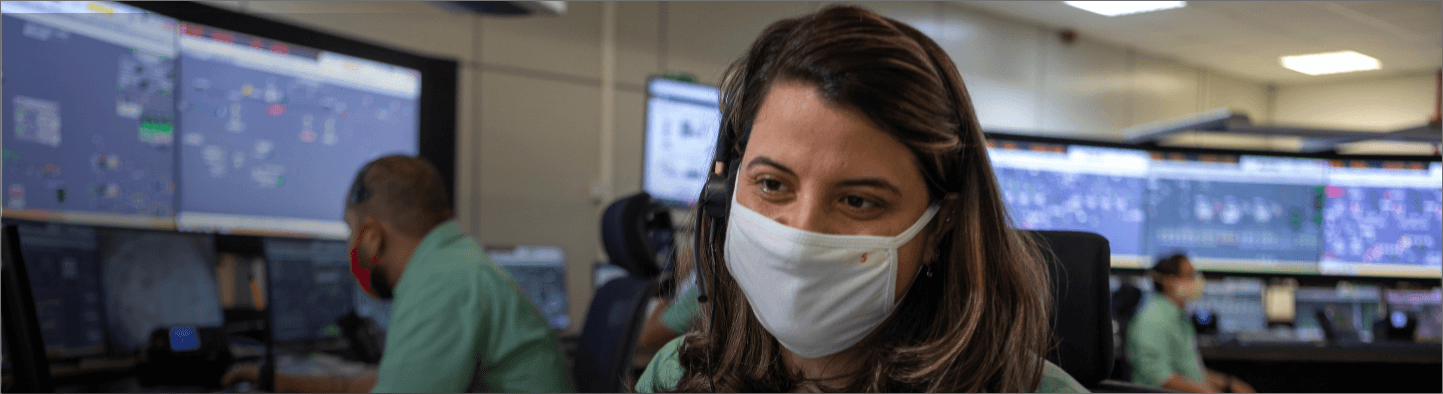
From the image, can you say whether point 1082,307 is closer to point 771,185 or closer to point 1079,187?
point 771,185

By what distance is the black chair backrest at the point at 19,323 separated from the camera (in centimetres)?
128

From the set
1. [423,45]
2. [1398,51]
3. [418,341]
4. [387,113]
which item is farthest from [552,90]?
[1398,51]

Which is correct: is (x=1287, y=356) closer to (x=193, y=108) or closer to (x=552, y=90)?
(x=552, y=90)

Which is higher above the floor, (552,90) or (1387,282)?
(552,90)

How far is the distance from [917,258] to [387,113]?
2194mm

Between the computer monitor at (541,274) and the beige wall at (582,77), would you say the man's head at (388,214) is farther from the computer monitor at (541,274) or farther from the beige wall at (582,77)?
the beige wall at (582,77)

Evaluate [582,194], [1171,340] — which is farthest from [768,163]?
[1171,340]

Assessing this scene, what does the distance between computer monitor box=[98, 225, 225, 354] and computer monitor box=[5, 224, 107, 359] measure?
0.02 m

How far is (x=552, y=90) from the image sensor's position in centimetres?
347

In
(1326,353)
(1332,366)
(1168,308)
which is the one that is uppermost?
(1168,308)

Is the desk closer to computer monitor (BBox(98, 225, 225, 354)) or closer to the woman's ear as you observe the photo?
the woman's ear

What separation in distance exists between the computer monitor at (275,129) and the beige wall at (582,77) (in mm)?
565

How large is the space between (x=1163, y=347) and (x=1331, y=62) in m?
1.27

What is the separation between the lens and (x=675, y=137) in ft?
10.9
